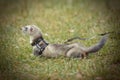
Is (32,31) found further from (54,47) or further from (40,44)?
(54,47)

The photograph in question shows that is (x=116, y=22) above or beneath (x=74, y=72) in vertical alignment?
above

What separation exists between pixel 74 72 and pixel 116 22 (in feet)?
1.94

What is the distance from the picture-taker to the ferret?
11.3 feet

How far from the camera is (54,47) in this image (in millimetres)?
3494

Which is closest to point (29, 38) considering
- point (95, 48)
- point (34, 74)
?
point (34, 74)

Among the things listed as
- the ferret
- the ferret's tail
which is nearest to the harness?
the ferret

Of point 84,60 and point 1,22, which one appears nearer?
point 84,60

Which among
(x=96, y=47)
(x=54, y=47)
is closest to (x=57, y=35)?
(x=54, y=47)

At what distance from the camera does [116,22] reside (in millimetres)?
3568

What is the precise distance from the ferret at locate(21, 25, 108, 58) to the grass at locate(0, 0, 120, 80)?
0.13ft

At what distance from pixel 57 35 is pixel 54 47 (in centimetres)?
18

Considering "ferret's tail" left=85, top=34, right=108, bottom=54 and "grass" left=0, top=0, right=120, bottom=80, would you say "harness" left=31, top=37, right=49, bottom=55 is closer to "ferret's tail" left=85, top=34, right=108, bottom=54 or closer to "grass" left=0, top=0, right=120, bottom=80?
"grass" left=0, top=0, right=120, bottom=80

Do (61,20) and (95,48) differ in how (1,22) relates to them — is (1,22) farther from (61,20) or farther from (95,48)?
(95,48)

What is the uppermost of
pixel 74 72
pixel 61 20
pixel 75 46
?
pixel 61 20
